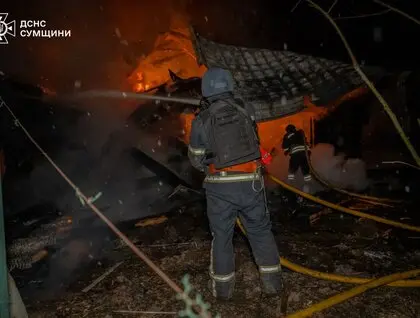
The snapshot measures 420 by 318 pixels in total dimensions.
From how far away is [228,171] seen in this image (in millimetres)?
3486

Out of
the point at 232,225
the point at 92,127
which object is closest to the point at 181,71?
the point at 92,127

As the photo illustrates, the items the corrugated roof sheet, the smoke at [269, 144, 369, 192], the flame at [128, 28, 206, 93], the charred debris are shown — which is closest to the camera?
the charred debris

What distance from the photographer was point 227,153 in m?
3.41

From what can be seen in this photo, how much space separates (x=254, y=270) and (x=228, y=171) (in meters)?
1.64

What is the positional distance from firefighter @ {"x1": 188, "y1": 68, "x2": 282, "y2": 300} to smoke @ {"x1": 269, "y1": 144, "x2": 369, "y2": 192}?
5568 millimetres

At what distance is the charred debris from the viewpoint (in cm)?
459

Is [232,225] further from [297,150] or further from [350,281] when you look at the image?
[297,150]

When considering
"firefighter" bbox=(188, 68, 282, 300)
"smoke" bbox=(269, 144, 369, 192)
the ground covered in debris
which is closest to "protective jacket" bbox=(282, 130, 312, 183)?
"smoke" bbox=(269, 144, 369, 192)

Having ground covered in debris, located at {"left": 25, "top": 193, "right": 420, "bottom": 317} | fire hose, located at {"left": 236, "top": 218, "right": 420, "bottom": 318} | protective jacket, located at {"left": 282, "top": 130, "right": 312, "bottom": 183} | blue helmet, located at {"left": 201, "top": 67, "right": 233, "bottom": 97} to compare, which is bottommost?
ground covered in debris, located at {"left": 25, "top": 193, "right": 420, "bottom": 317}

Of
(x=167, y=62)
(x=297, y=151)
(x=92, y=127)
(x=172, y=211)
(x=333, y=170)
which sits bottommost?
(x=172, y=211)

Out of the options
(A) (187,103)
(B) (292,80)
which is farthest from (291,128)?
(A) (187,103)

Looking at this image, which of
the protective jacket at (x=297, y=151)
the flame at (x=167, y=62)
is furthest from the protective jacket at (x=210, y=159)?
the flame at (x=167, y=62)

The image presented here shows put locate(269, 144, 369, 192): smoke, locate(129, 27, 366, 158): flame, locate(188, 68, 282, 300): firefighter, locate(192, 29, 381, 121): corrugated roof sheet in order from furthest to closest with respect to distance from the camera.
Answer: locate(129, 27, 366, 158): flame → locate(192, 29, 381, 121): corrugated roof sheet → locate(269, 144, 369, 192): smoke → locate(188, 68, 282, 300): firefighter

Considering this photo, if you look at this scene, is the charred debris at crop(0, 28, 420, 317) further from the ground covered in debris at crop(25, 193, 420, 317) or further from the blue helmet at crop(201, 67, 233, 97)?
the blue helmet at crop(201, 67, 233, 97)
